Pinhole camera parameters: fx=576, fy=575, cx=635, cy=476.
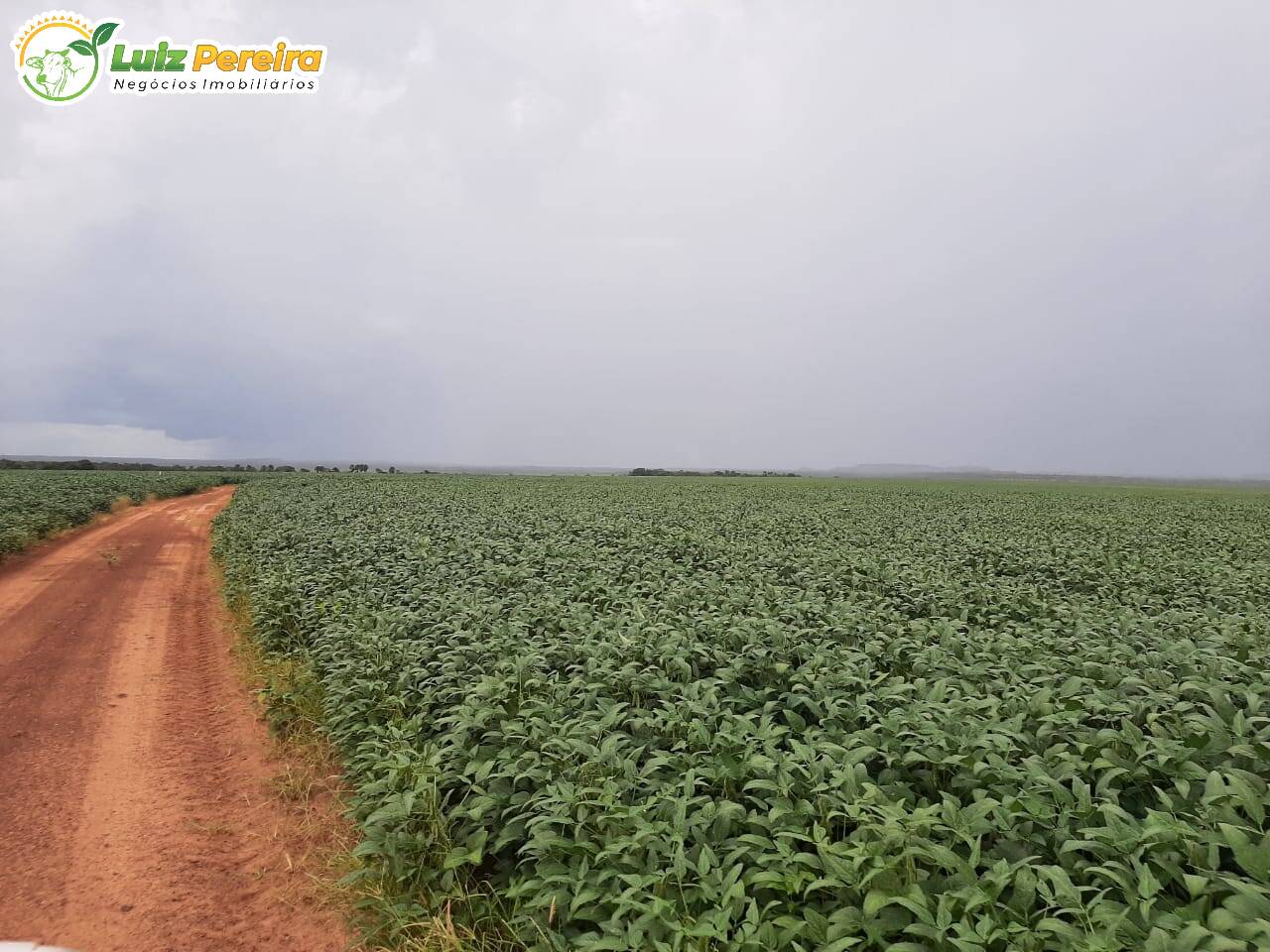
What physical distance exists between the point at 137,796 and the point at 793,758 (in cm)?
536

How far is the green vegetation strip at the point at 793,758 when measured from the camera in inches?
103

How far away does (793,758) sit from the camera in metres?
3.63

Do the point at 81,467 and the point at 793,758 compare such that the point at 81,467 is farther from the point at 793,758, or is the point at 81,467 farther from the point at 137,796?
the point at 793,758

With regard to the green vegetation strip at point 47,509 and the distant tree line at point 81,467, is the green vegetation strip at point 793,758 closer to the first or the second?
the green vegetation strip at point 47,509

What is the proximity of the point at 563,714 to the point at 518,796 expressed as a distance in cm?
93

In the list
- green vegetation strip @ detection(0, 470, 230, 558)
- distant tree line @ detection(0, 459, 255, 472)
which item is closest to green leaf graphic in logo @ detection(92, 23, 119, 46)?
green vegetation strip @ detection(0, 470, 230, 558)

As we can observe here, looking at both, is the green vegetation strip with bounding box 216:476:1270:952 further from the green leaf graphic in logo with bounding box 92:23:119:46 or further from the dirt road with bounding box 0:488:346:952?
the green leaf graphic in logo with bounding box 92:23:119:46

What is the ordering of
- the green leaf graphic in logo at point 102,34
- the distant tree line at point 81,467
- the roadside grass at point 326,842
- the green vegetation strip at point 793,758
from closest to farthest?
1. the green vegetation strip at point 793,758
2. the roadside grass at point 326,842
3. the green leaf graphic in logo at point 102,34
4. the distant tree line at point 81,467

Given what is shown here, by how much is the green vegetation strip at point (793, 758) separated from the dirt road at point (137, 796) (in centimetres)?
72

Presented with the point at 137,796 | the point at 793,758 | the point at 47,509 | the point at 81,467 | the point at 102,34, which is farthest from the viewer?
the point at 81,467

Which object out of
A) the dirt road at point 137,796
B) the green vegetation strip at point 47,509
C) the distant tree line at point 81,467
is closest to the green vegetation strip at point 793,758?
the dirt road at point 137,796

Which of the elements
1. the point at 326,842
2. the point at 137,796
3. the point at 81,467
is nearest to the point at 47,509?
the point at 137,796

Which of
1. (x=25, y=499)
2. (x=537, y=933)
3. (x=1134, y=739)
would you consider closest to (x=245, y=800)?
(x=537, y=933)

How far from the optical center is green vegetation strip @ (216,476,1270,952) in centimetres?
261
